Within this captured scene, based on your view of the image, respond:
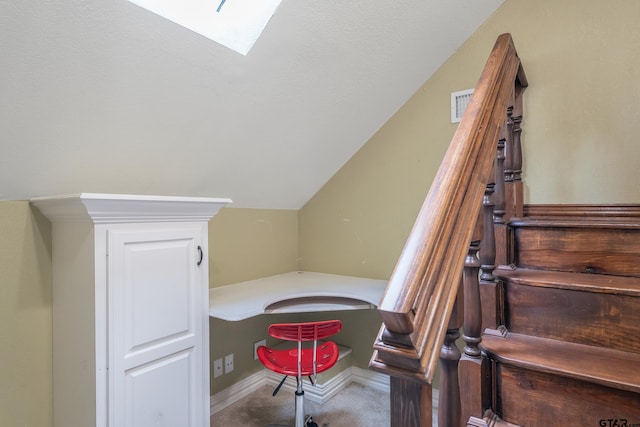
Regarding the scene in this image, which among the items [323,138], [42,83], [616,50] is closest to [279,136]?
[323,138]

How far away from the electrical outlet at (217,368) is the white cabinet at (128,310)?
0.58 m

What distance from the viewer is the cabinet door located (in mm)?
1406

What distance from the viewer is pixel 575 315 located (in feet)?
3.72

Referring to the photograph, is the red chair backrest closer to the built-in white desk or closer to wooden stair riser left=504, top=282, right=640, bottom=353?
the built-in white desk

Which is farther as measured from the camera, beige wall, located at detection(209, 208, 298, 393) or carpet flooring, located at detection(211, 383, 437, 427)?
beige wall, located at detection(209, 208, 298, 393)

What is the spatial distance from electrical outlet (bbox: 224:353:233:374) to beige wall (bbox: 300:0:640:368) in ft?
3.29

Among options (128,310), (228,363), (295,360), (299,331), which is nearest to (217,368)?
(228,363)

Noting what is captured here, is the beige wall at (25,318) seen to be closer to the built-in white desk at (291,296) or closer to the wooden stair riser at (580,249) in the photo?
the built-in white desk at (291,296)

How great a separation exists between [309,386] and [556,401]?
174 centimetres

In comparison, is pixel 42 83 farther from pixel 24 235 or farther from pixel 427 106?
pixel 427 106

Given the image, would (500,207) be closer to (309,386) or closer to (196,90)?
(196,90)

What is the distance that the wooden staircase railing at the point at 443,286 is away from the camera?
1.91 feet

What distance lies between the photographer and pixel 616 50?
180 centimetres

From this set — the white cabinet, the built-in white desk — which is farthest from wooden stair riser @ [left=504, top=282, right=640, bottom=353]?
the white cabinet
